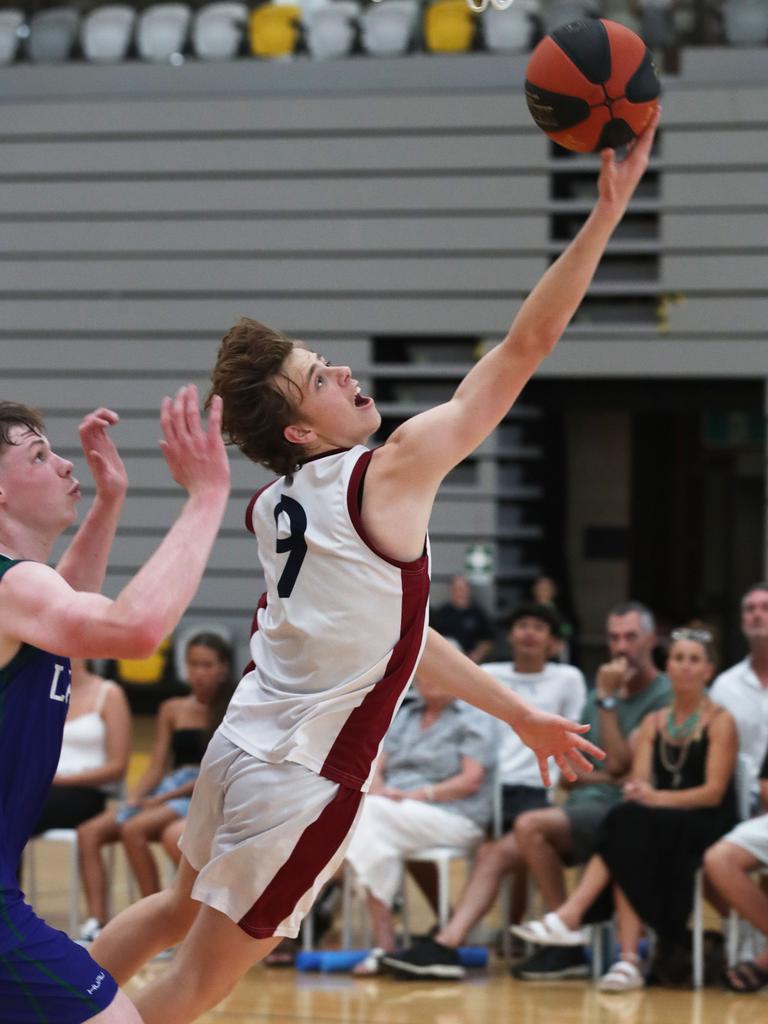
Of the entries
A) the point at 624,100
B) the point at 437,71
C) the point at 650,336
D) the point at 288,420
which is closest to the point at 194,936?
the point at 288,420

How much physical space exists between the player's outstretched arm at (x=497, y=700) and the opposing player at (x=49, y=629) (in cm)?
80

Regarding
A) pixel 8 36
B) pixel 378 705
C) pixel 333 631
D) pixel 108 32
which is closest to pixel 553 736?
pixel 378 705

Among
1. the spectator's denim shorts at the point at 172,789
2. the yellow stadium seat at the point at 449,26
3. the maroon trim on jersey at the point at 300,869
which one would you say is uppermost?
the yellow stadium seat at the point at 449,26

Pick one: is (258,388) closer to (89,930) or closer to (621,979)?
(621,979)

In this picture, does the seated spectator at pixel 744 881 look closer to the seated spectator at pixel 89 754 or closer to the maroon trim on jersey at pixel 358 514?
the seated spectator at pixel 89 754

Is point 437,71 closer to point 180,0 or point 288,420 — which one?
point 180,0

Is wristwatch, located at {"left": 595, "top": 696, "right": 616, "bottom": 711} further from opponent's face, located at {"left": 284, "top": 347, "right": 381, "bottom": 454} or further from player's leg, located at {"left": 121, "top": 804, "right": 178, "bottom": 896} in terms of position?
opponent's face, located at {"left": 284, "top": 347, "right": 381, "bottom": 454}

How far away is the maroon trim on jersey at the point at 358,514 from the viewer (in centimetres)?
276

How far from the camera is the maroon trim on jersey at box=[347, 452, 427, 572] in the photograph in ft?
9.05

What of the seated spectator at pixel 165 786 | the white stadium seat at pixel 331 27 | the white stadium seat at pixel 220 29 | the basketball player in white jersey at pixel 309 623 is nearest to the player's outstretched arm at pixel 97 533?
the basketball player in white jersey at pixel 309 623

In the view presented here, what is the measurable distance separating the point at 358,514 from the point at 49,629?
656 millimetres

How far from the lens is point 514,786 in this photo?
6.06 meters

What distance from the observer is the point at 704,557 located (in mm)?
17031

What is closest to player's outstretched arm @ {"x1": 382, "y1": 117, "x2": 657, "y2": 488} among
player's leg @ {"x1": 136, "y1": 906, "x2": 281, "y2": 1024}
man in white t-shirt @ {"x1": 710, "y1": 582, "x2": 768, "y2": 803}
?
player's leg @ {"x1": 136, "y1": 906, "x2": 281, "y2": 1024}
